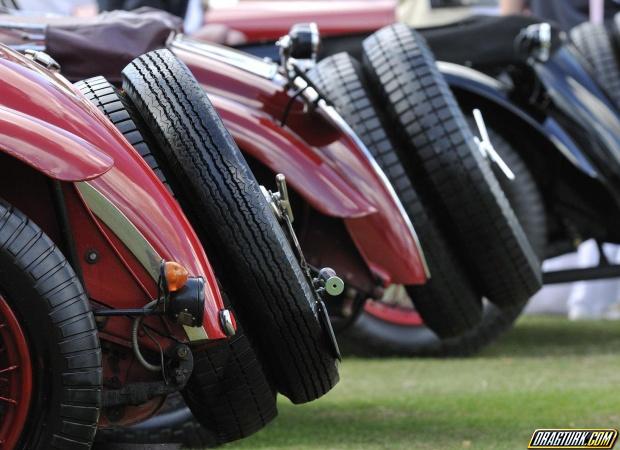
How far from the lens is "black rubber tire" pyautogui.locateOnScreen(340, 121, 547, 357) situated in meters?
6.96

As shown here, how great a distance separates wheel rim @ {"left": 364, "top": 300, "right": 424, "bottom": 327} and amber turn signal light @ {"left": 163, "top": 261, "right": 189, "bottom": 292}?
151 inches

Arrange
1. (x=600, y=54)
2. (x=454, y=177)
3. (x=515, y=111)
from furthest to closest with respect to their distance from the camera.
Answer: (x=600, y=54)
(x=515, y=111)
(x=454, y=177)

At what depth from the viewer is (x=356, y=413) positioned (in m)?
5.31

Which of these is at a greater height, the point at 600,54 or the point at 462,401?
the point at 600,54

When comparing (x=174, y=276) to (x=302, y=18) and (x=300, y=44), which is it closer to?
(x=300, y=44)

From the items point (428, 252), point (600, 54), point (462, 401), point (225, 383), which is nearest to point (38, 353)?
point (225, 383)

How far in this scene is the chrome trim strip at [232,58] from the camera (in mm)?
4887

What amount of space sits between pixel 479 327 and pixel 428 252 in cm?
212

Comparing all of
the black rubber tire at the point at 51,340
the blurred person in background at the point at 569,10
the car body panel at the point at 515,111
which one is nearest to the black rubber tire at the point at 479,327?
the car body panel at the point at 515,111

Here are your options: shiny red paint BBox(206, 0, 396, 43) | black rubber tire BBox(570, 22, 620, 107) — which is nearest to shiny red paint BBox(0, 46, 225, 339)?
black rubber tire BBox(570, 22, 620, 107)

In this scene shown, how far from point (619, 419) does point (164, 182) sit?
200cm

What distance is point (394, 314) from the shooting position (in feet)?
23.4

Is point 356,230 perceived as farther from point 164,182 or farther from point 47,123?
point 47,123

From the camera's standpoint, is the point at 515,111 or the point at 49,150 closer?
the point at 49,150
